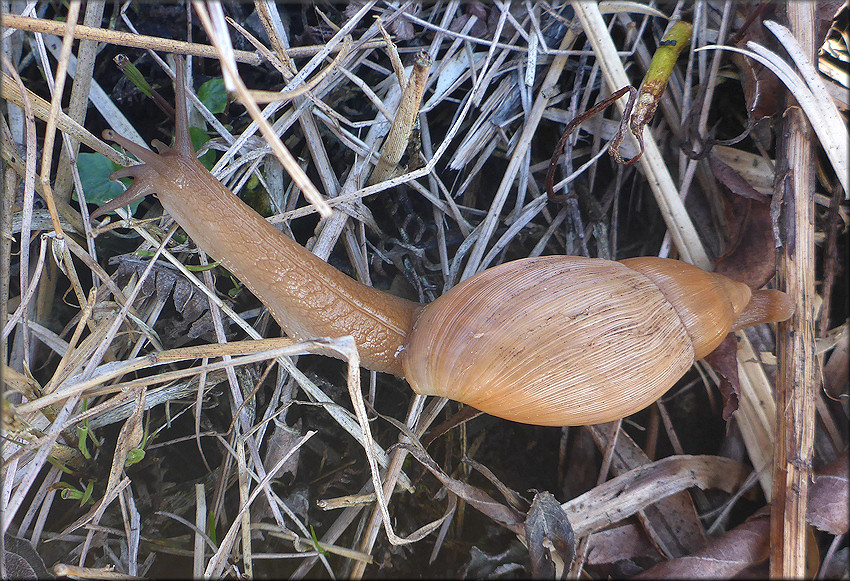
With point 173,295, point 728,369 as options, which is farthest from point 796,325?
point 173,295

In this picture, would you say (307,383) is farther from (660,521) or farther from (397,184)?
(660,521)

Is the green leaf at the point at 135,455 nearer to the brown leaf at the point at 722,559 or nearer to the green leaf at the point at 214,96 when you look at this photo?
the green leaf at the point at 214,96

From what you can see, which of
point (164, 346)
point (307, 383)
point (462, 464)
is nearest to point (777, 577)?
point (462, 464)

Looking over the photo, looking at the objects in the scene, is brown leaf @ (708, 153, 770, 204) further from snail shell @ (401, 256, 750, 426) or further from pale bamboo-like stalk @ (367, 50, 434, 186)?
pale bamboo-like stalk @ (367, 50, 434, 186)

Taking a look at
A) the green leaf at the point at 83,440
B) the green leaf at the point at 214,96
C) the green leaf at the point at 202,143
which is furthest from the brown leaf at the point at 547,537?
the green leaf at the point at 214,96

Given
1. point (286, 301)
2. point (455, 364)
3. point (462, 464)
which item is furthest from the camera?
point (462, 464)

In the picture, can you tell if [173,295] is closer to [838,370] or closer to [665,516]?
[665,516]

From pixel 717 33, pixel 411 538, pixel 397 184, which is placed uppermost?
pixel 717 33
